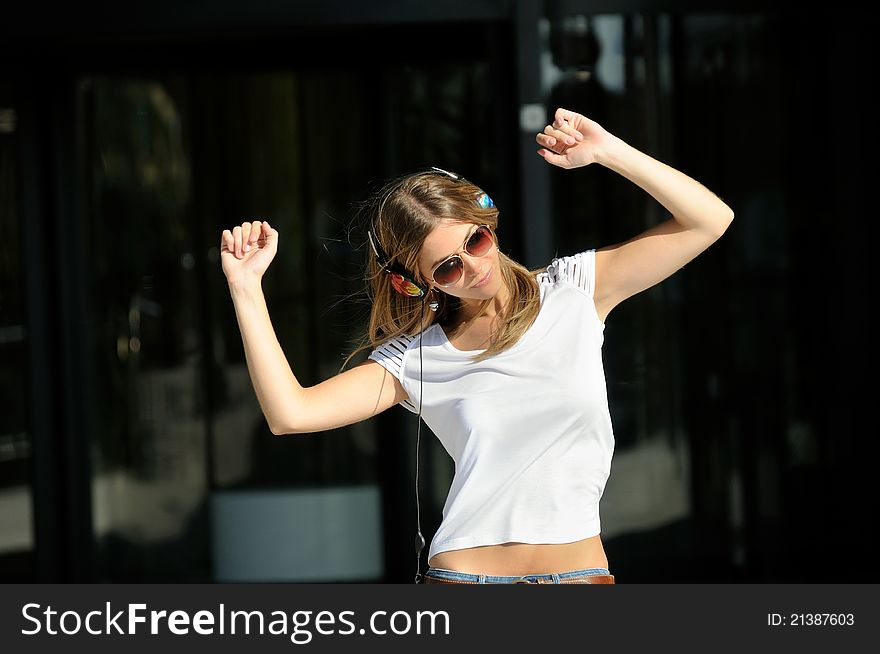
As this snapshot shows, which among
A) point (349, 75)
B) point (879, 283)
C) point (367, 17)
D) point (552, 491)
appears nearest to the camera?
point (552, 491)

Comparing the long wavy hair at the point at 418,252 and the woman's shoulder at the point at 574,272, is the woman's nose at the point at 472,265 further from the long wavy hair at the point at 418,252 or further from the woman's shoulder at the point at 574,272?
the woman's shoulder at the point at 574,272

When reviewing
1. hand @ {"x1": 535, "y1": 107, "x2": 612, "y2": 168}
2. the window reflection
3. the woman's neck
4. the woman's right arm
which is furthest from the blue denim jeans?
the window reflection

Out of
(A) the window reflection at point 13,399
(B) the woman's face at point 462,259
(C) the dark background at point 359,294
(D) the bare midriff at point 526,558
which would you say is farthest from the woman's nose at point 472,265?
(A) the window reflection at point 13,399

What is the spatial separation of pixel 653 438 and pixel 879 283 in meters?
1.12

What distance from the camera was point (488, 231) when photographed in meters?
1.96

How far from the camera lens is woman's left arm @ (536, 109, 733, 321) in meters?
1.95

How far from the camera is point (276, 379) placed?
75.9 inches

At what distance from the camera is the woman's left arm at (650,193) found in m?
1.95

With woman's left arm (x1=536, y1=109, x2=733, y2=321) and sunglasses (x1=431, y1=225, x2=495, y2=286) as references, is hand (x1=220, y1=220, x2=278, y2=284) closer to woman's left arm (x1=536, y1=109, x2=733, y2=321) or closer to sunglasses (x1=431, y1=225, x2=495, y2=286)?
sunglasses (x1=431, y1=225, x2=495, y2=286)

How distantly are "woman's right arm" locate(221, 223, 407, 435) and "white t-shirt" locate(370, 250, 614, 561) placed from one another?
8 centimetres

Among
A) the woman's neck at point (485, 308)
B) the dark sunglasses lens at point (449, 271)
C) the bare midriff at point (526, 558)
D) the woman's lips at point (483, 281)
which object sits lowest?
the bare midriff at point (526, 558)

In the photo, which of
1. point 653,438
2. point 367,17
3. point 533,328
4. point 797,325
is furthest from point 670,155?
point 533,328

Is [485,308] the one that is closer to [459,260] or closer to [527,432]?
[459,260]

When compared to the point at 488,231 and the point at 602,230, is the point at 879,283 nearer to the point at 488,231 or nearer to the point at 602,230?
the point at 602,230
